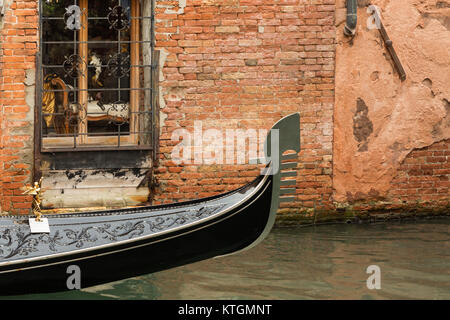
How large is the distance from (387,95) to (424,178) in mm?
901

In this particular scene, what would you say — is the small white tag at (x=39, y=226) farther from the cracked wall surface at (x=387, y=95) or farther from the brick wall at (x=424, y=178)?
the brick wall at (x=424, y=178)

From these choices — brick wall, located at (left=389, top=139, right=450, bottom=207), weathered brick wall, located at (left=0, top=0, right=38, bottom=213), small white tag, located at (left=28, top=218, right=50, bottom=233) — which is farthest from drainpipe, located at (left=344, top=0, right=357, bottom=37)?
small white tag, located at (left=28, top=218, right=50, bottom=233)

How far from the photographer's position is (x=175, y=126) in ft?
24.4

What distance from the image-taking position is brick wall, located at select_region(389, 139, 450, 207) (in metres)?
7.87

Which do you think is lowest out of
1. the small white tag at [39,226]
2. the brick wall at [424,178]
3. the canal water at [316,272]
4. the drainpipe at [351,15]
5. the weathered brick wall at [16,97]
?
the canal water at [316,272]

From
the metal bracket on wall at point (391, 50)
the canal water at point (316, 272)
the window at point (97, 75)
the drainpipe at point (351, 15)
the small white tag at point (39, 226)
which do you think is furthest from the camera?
the metal bracket on wall at point (391, 50)

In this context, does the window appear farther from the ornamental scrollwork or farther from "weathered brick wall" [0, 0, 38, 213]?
the ornamental scrollwork

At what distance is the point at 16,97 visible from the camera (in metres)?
7.11

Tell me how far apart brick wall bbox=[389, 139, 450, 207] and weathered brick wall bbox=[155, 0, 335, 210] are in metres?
0.90

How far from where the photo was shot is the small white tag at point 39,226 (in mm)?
5403

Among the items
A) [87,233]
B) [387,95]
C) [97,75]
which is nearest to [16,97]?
[97,75]

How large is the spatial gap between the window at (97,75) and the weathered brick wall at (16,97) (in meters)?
0.18

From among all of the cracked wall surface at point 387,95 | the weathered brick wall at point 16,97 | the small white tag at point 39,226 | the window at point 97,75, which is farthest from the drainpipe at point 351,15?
the small white tag at point 39,226

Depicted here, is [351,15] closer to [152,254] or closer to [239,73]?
[239,73]
